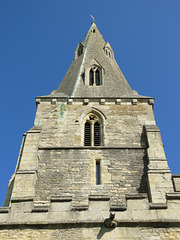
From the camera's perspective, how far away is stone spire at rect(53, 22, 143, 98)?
17281 mm

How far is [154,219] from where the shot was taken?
7.48 meters

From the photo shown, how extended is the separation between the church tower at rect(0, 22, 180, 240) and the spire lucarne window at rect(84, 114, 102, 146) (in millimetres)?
46

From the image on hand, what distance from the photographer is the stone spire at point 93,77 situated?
56.7 ft

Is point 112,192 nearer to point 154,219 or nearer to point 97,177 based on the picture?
point 97,177

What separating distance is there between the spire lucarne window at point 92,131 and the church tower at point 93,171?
46 mm

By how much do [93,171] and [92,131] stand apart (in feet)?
8.72

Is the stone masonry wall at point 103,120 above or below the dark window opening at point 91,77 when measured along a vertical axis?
below

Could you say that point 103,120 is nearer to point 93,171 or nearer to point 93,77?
point 93,171

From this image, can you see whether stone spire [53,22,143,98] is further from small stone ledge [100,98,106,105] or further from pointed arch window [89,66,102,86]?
small stone ledge [100,98,106,105]

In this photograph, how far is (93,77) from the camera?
19.1m

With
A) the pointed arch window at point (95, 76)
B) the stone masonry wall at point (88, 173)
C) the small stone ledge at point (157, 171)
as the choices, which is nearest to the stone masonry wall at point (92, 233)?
the stone masonry wall at point (88, 173)

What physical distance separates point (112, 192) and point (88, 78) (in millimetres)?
8857

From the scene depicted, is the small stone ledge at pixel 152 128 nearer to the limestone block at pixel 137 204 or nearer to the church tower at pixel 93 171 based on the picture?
the church tower at pixel 93 171

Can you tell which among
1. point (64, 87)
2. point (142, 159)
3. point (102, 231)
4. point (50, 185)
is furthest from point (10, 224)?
point (64, 87)
